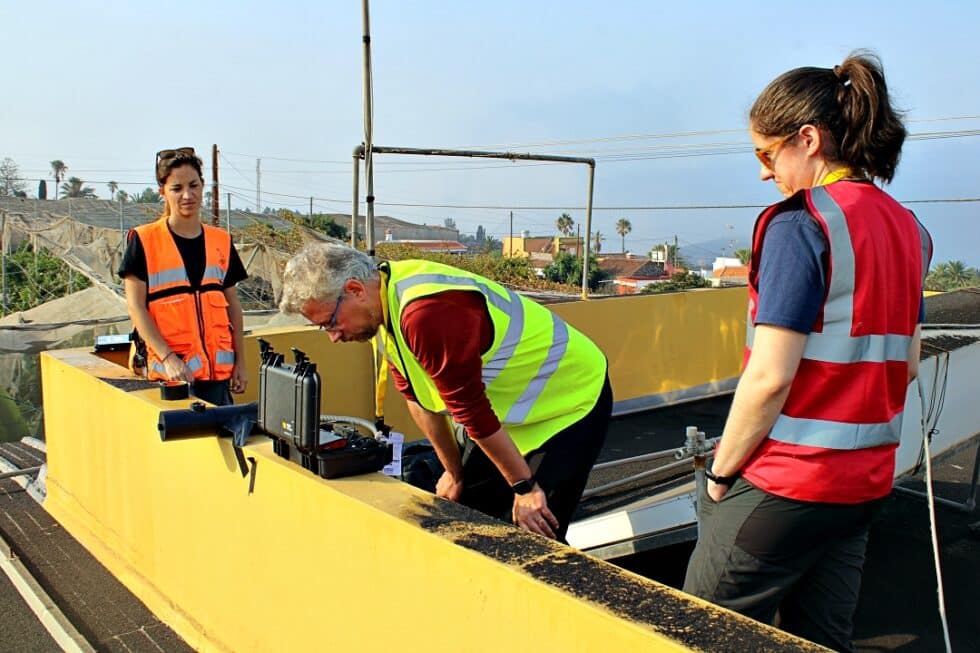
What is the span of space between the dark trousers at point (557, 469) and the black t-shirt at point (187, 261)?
5.99 ft

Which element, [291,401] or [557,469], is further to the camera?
[557,469]

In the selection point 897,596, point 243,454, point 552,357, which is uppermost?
point 552,357

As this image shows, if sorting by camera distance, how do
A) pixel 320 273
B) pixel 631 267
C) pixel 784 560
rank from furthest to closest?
pixel 631 267 < pixel 320 273 < pixel 784 560

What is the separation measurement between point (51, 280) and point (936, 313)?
23514mm

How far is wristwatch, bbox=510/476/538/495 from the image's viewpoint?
2.58 m

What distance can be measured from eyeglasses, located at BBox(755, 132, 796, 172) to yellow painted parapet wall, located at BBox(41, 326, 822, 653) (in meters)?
1.05

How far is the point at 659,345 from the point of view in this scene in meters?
8.24

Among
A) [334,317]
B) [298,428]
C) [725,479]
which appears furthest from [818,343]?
[298,428]

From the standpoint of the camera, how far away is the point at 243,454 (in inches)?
114

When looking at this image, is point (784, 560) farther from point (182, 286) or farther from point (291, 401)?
point (182, 286)

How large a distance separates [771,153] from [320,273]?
1.34 m

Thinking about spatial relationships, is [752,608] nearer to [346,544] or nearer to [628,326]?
[346,544]

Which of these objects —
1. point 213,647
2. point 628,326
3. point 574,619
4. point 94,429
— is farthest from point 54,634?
point 628,326

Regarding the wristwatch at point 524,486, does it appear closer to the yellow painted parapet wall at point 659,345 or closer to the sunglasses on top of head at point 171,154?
the sunglasses on top of head at point 171,154
